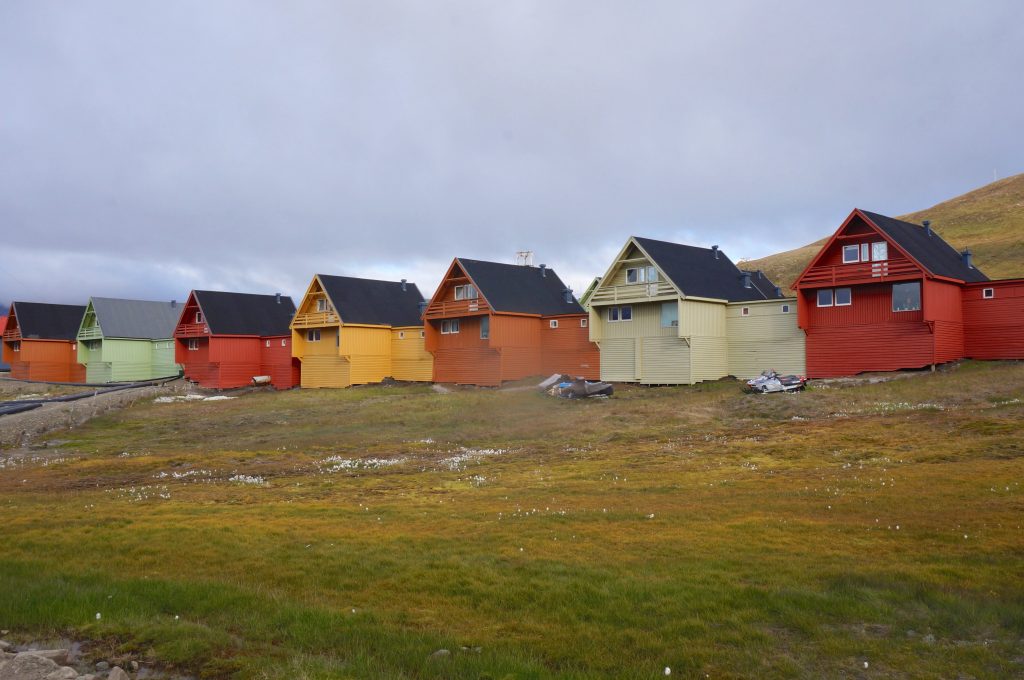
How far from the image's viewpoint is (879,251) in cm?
4228

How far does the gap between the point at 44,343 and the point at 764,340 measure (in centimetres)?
8616

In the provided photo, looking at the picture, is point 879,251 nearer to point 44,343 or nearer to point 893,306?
point 893,306

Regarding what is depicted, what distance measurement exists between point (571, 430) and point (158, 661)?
26.1m

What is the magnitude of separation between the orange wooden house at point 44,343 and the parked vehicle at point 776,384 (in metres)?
83.9

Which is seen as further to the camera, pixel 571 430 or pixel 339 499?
pixel 571 430

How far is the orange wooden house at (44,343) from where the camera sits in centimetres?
9344

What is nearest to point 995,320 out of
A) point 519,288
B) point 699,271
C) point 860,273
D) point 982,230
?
point 860,273

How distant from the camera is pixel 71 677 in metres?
8.67

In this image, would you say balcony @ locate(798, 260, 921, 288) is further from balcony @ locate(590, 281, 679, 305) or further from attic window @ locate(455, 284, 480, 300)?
attic window @ locate(455, 284, 480, 300)

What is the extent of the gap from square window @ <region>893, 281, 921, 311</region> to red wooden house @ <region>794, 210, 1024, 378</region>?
5 centimetres

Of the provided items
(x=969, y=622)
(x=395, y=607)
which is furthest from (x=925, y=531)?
(x=395, y=607)

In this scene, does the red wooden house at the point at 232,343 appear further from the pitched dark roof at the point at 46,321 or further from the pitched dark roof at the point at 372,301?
the pitched dark roof at the point at 46,321

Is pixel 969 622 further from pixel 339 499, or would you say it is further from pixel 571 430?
pixel 571 430

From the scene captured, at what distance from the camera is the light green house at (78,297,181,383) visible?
8781cm
